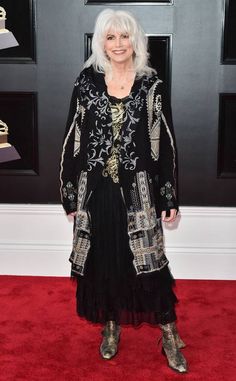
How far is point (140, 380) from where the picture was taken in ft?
8.36

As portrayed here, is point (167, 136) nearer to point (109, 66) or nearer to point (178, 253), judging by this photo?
point (109, 66)

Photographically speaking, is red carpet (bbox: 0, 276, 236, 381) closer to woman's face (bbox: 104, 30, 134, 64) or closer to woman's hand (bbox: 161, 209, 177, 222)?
woman's hand (bbox: 161, 209, 177, 222)

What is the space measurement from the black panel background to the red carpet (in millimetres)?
601

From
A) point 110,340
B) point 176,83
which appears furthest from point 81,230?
point 176,83

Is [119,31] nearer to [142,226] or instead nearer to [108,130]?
[108,130]

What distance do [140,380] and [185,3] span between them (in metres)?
2.14

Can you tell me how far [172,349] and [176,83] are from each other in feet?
5.36

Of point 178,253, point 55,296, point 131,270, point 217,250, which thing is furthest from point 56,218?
point 131,270

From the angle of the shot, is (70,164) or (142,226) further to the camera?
(70,164)

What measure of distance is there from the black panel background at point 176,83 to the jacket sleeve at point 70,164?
3.30ft

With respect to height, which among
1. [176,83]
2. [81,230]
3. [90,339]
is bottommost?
[90,339]

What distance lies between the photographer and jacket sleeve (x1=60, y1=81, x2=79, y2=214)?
8.55 feet

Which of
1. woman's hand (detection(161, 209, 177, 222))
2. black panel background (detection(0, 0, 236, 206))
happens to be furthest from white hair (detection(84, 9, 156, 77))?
black panel background (detection(0, 0, 236, 206))

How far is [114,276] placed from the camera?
8.39ft
